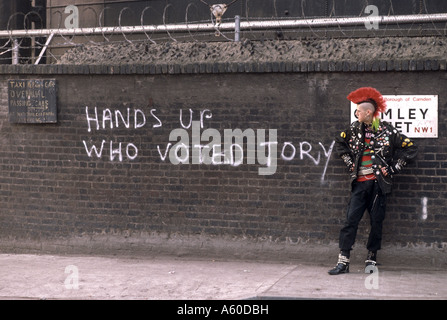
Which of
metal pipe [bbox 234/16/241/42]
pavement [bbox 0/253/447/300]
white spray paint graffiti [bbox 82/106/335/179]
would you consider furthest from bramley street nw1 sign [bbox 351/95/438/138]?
metal pipe [bbox 234/16/241/42]

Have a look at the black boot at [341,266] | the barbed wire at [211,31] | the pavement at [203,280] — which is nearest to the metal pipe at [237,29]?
the barbed wire at [211,31]

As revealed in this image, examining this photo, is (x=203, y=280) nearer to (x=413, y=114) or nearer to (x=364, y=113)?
(x=364, y=113)

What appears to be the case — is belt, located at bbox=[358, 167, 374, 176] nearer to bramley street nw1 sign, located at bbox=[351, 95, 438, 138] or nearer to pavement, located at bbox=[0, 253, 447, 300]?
bramley street nw1 sign, located at bbox=[351, 95, 438, 138]

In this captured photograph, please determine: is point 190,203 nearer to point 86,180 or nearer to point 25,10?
point 86,180

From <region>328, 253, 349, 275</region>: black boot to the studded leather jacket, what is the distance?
2.95 feet

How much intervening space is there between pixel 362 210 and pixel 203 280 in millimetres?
1981

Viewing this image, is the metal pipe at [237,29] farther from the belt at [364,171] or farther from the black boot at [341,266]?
the black boot at [341,266]

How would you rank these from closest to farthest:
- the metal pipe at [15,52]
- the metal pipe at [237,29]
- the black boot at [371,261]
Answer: the black boot at [371,261] < the metal pipe at [237,29] < the metal pipe at [15,52]

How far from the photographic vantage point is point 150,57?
958 cm

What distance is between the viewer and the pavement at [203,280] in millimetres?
7320

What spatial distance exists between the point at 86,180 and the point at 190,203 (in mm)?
1525

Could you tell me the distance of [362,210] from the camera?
26.7 feet

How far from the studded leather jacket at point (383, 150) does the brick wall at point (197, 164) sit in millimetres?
413

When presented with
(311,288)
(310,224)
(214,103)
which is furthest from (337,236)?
(214,103)
